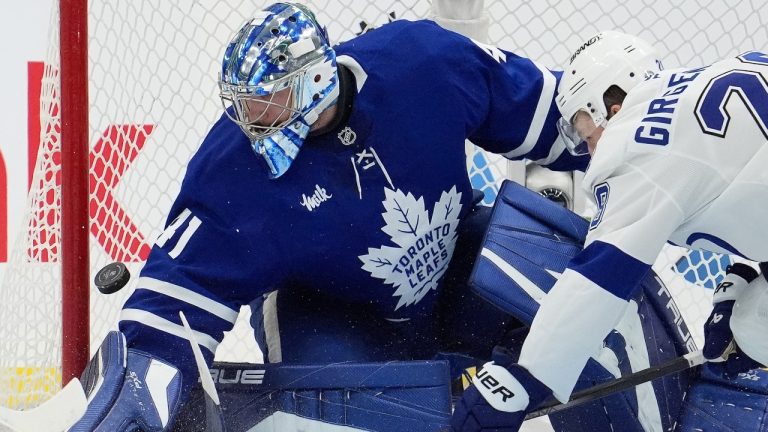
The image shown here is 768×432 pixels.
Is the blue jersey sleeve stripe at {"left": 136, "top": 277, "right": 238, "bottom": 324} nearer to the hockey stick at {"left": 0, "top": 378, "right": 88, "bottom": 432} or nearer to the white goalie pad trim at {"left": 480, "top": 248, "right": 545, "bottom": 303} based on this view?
the hockey stick at {"left": 0, "top": 378, "right": 88, "bottom": 432}

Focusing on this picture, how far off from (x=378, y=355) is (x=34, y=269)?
0.93 m

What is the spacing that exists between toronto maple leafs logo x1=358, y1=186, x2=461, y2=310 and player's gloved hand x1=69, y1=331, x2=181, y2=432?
0.52 metres

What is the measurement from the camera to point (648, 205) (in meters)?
1.91

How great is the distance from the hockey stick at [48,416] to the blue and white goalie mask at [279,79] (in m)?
0.61

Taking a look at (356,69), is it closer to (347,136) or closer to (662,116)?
(347,136)

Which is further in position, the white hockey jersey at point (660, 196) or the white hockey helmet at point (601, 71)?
the white hockey helmet at point (601, 71)

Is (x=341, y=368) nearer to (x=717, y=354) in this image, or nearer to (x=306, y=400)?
(x=306, y=400)

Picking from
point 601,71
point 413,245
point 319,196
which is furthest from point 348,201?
point 601,71

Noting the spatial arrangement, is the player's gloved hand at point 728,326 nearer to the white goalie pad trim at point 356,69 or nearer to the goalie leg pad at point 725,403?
the goalie leg pad at point 725,403

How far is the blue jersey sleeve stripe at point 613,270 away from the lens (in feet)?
6.28

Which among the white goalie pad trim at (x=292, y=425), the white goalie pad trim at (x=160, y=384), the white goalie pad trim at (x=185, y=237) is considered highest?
the white goalie pad trim at (x=185, y=237)

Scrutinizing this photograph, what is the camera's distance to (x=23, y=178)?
363 centimetres

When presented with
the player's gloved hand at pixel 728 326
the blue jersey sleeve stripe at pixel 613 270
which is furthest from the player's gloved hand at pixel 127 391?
the player's gloved hand at pixel 728 326

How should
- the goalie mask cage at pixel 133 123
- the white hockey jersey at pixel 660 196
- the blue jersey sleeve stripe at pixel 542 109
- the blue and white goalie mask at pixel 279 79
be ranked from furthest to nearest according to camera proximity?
the goalie mask cage at pixel 133 123, the blue jersey sleeve stripe at pixel 542 109, the blue and white goalie mask at pixel 279 79, the white hockey jersey at pixel 660 196
